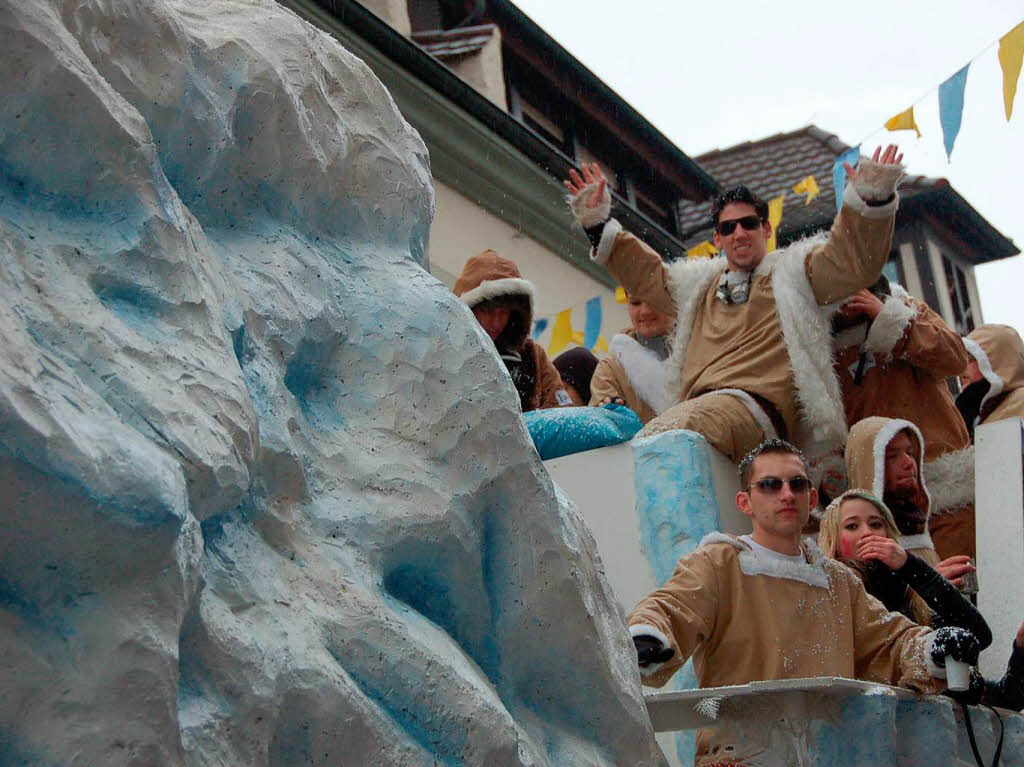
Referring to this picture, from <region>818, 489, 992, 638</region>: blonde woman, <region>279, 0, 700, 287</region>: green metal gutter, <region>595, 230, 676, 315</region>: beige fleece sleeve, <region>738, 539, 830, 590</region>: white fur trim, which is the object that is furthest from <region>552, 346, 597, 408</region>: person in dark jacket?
<region>279, 0, 700, 287</region>: green metal gutter

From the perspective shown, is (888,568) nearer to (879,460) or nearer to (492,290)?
(879,460)

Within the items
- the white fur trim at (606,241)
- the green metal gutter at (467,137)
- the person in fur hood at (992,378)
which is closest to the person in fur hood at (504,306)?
the white fur trim at (606,241)

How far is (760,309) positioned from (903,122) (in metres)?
2.41

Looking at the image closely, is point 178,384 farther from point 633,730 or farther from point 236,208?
point 633,730

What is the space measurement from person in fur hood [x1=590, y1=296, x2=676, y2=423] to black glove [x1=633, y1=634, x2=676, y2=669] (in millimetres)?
2242

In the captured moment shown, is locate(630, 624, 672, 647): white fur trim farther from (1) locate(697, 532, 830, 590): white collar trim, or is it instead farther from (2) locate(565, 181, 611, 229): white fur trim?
(2) locate(565, 181, 611, 229): white fur trim

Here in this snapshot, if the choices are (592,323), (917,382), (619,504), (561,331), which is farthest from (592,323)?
(619,504)

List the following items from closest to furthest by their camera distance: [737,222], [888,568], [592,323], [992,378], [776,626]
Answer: [776,626]
[888,568]
[737,222]
[992,378]
[592,323]

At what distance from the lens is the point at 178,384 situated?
169 centimetres

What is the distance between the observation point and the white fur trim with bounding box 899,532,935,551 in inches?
172

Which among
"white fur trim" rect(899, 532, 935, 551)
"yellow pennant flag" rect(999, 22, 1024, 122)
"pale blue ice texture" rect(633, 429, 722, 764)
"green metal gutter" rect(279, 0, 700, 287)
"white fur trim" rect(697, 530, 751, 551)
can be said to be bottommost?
"white fur trim" rect(697, 530, 751, 551)

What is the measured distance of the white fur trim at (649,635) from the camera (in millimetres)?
3002

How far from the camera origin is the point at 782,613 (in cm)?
345

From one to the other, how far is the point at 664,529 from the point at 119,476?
10.2ft
